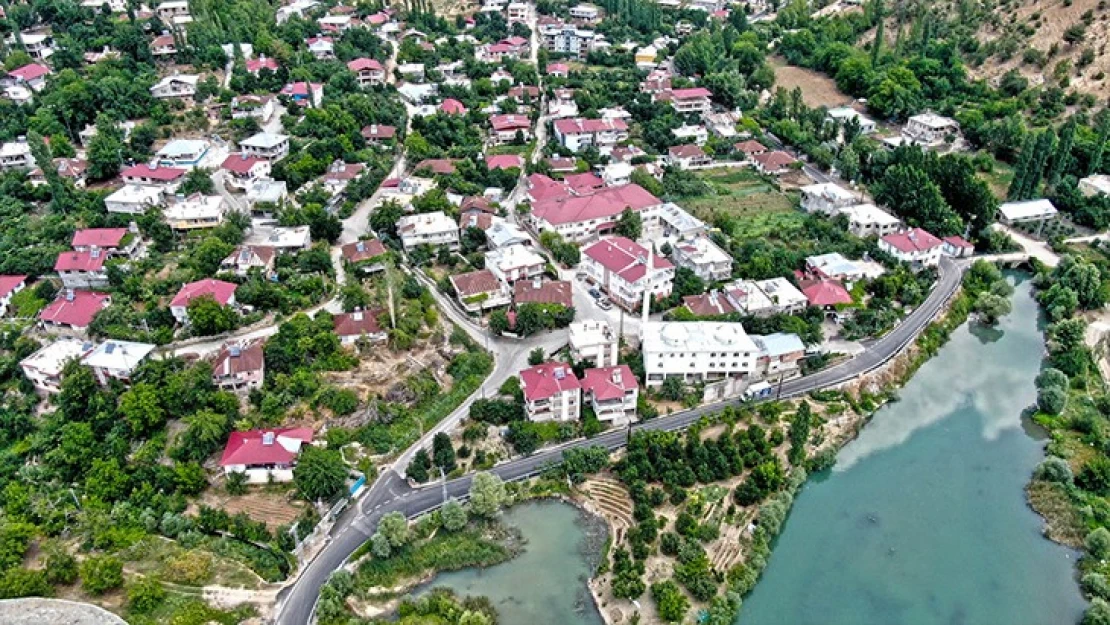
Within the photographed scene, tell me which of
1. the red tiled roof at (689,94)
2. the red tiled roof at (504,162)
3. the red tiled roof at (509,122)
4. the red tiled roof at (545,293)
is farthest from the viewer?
the red tiled roof at (689,94)

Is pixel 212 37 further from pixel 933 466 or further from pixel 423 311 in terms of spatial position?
pixel 933 466

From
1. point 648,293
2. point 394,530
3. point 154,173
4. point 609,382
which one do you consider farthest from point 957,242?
point 154,173

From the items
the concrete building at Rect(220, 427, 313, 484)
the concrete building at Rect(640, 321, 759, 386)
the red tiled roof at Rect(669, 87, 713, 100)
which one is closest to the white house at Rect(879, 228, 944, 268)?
the concrete building at Rect(640, 321, 759, 386)

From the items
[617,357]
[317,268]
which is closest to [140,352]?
[317,268]

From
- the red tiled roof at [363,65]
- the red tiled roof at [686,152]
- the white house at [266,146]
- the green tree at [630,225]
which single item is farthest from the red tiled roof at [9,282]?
the red tiled roof at [686,152]

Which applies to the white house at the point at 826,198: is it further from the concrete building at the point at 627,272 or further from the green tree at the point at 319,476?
the green tree at the point at 319,476

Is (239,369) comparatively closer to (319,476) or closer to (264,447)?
(264,447)

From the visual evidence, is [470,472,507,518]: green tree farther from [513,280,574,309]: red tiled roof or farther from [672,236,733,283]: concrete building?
[672,236,733,283]: concrete building

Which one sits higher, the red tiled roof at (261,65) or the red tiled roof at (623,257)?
the red tiled roof at (261,65)
